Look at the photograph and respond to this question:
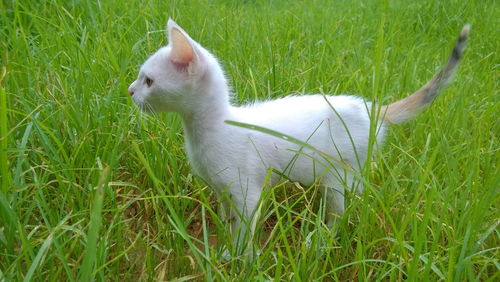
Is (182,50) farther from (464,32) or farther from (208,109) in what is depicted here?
(464,32)

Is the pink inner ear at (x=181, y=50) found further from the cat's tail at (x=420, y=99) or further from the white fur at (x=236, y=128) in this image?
the cat's tail at (x=420, y=99)

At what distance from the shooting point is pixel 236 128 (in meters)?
1.83

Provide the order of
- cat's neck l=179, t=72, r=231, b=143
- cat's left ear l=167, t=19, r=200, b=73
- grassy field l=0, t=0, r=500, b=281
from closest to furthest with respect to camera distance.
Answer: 1. grassy field l=0, t=0, r=500, b=281
2. cat's left ear l=167, t=19, r=200, b=73
3. cat's neck l=179, t=72, r=231, b=143

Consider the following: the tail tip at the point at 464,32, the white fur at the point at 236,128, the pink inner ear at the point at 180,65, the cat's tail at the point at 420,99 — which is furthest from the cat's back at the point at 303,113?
the tail tip at the point at 464,32

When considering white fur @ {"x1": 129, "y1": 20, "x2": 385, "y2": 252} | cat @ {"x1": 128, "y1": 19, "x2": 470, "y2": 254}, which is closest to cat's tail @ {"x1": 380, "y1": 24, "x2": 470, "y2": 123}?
cat @ {"x1": 128, "y1": 19, "x2": 470, "y2": 254}

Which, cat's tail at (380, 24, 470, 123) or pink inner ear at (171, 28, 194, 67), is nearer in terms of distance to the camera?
pink inner ear at (171, 28, 194, 67)

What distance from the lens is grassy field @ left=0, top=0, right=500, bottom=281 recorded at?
4.47ft

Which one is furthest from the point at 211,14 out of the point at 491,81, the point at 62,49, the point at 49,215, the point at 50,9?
the point at 49,215

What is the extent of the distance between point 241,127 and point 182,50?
35cm

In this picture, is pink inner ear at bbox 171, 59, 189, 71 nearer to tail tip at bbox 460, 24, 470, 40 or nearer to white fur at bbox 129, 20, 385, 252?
white fur at bbox 129, 20, 385, 252

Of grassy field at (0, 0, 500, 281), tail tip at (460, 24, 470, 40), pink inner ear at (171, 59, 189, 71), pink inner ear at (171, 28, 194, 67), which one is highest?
tail tip at (460, 24, 470, 40)

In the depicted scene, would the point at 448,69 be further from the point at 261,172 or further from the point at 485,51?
the point at 485,51

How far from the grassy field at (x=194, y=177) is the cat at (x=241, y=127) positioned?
12cm

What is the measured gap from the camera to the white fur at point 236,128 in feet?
5.74
